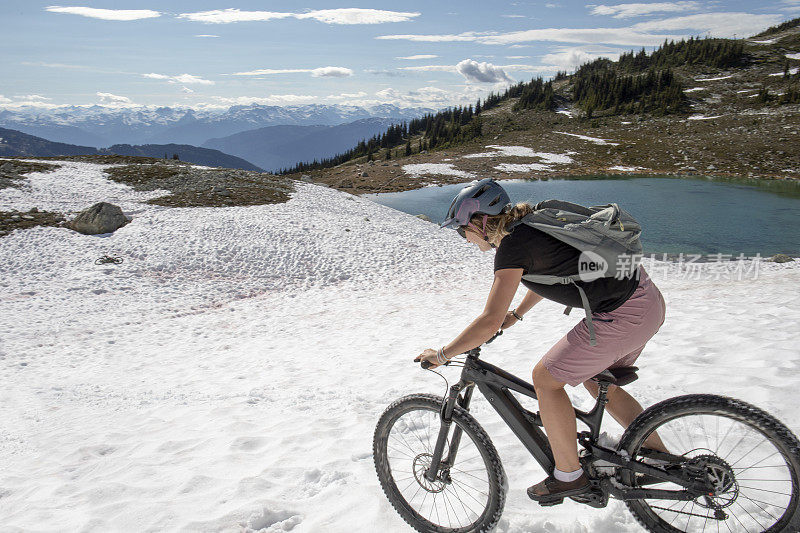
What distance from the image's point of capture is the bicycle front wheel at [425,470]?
361 cm

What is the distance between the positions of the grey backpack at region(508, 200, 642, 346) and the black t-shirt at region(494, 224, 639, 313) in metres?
0.05

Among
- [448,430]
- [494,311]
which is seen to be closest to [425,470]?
[448,430]

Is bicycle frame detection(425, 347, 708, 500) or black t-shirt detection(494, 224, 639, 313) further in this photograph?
bicycle frame detection(425, 347, 708, 500)

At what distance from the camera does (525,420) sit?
3.56 m

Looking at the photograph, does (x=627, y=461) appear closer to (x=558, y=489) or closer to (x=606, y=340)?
(x=558, y=489)

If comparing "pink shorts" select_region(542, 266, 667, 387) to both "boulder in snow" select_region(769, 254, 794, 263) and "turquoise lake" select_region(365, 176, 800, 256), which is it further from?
"turquoise lake" select_region(365, 176, 800, 256)

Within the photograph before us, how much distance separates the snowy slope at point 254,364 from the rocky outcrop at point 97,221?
2.36 ft

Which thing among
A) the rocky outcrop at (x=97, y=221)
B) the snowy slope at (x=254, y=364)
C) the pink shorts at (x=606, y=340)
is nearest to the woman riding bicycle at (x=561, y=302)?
the pink shorts at (x=606, y=340)

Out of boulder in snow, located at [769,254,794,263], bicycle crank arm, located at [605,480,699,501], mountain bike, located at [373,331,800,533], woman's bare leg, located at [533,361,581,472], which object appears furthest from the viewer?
boulder in snow, located at [769,254,794,263]

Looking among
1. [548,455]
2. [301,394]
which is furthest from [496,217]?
[301,394]

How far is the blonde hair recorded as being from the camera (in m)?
3.37

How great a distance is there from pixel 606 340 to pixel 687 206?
41080 millimetres

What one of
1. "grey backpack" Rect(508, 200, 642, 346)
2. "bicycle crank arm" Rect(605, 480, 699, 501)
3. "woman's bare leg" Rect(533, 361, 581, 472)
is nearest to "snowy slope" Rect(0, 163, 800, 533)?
"bicycle crank arm" Rect(605, 480, 699, 501)

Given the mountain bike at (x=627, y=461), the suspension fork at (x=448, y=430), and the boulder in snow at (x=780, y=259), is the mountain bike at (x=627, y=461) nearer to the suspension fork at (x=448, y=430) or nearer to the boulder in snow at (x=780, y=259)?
the suspension fork at (x=448, y=430)
